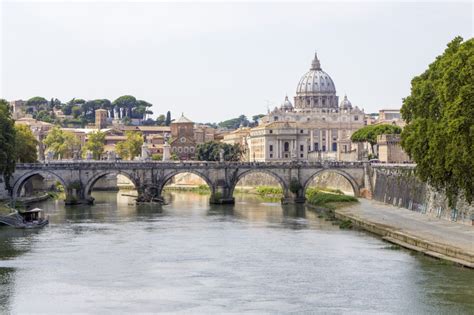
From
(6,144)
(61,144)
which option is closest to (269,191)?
(6,144)

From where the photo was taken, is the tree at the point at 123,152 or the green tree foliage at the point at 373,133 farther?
the tree at the point at 123,152

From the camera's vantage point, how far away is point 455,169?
48.3 meters

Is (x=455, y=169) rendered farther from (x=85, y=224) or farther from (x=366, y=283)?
(x=85, y=224)

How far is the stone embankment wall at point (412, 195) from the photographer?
55.2m

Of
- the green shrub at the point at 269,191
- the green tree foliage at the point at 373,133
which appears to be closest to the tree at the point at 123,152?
the green tree foliage at the point at 373,133

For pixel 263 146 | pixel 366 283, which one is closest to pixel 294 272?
pixel 366 283

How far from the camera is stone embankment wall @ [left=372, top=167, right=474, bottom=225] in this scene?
55.2 meters

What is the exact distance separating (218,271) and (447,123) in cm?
1277

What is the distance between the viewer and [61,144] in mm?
132625

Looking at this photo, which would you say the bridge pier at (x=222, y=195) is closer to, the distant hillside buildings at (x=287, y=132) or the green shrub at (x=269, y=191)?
the green shrub at (x=269, y=191)

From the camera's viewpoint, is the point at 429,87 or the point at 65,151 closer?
the point at 429,87

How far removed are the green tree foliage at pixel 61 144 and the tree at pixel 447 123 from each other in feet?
251

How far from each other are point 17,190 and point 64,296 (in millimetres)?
43099

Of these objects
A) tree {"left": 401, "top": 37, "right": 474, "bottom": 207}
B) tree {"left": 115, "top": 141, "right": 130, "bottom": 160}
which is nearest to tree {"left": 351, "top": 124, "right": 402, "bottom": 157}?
tree {"left": 115, "top": 141, "right": 130, "bottom": 160}
